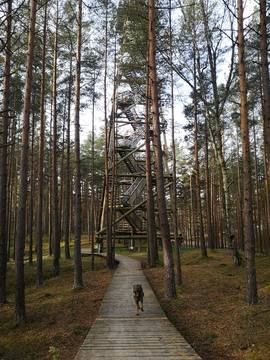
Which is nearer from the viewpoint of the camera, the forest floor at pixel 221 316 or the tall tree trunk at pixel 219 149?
the forest floor at pixel 221 316

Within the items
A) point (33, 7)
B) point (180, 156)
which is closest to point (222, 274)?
point (33, 7)

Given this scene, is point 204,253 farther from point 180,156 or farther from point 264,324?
point 180,156

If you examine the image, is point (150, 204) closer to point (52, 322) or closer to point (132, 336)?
point (52, 322)

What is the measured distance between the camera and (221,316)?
9.47 meters

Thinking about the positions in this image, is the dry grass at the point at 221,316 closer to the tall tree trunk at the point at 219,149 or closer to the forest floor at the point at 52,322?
the forest floor at the point at 52,322

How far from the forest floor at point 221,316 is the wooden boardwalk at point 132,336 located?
22.1 inches

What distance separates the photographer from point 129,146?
1021 inches

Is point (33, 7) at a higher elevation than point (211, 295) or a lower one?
higher

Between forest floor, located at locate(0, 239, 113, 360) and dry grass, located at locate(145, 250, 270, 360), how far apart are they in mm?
2602

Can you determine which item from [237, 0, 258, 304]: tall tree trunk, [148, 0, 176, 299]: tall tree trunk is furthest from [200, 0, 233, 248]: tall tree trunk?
[237, 0, 258, 304]: tall tree trunk

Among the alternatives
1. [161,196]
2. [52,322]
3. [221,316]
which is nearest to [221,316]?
[221,316]

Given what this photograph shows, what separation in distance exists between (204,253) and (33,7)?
Answer: 58.6 ft

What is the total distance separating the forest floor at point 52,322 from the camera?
26.6 feet

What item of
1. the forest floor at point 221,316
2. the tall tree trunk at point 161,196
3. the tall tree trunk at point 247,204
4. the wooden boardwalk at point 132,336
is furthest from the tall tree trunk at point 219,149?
the wooden boardwalk at point 132,336
